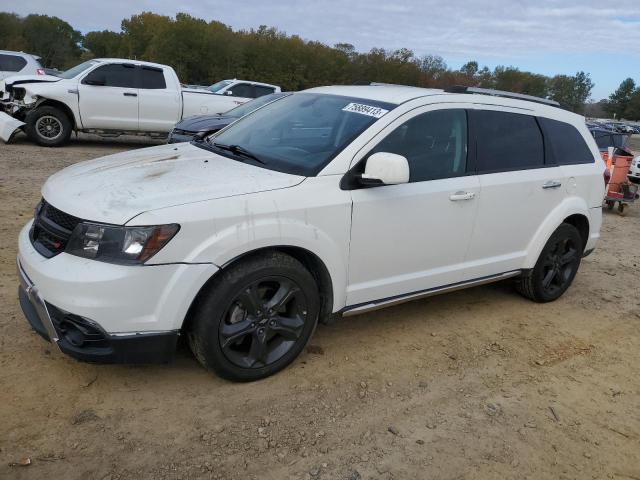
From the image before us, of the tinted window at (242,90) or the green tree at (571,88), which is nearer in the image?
the tinted window at (242,90)

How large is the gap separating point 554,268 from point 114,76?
9737 millimetres

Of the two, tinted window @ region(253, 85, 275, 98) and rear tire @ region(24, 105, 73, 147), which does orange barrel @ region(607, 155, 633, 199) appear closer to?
tinted window @ region(253, 85, 275, 98)

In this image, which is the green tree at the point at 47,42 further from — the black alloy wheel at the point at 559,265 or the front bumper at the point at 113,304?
the front bumper at the point at 113,304

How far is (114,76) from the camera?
1143cm

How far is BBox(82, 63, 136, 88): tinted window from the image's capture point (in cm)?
1127

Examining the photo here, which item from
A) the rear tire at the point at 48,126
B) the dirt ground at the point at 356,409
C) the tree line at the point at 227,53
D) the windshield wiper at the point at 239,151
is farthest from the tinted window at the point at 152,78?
the tree line at the point at 227,53

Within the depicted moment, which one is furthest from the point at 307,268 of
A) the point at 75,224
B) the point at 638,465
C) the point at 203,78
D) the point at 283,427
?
the point at 203,78

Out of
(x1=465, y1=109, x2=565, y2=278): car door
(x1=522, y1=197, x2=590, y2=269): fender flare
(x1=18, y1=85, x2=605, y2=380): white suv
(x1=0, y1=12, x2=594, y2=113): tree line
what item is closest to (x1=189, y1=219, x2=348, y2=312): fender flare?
(x1=18, y1=85, x2=605, y2=380): white suv

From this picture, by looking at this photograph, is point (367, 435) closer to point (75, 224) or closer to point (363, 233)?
point (363, 233)

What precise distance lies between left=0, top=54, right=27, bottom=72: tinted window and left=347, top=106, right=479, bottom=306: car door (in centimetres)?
1395

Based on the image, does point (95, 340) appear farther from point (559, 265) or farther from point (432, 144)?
point (559, 265)

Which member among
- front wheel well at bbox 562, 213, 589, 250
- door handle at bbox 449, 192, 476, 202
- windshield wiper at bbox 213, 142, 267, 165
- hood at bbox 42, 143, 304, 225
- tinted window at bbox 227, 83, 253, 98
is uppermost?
tinted window at bbox 227, 83, 253, 98

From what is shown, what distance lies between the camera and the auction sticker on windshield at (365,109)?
3.67 metres

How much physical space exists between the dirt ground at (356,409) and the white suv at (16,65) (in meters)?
12.1
